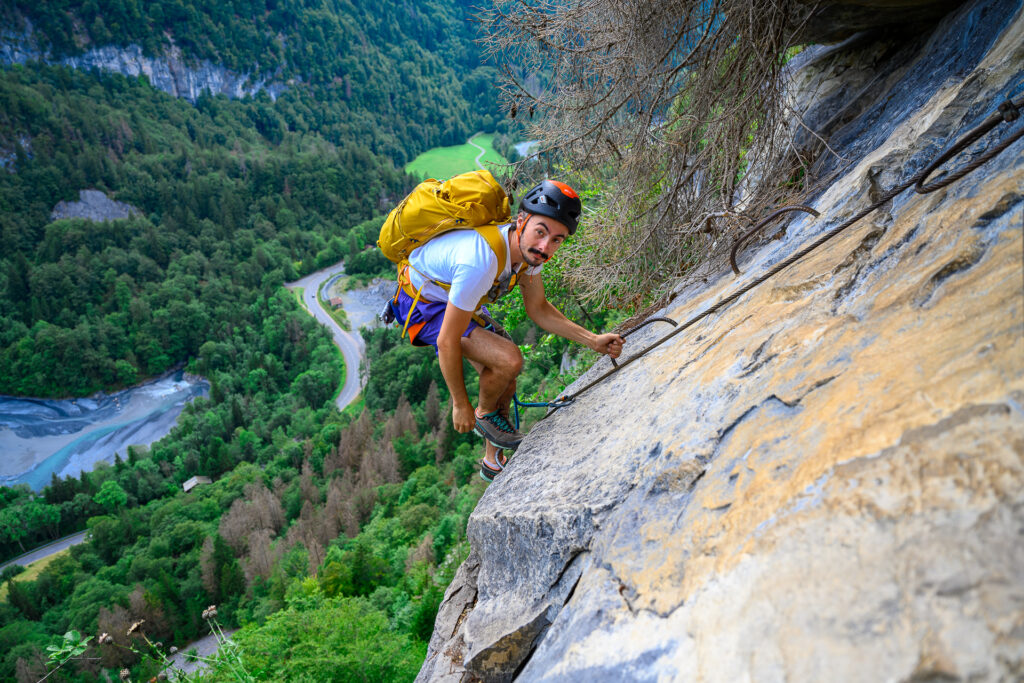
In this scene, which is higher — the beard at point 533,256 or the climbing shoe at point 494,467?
the beard at point 533,256

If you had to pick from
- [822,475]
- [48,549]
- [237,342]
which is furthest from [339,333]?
[822,475]

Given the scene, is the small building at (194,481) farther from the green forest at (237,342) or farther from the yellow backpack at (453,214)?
the yellow backpack at (453,214)

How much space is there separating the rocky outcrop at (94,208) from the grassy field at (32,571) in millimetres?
71454

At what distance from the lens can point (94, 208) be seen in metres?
106

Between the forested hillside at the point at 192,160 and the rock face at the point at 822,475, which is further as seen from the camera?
the forested hillside at the point at 192,160

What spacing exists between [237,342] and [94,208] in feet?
171

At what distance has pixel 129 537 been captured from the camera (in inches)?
2000

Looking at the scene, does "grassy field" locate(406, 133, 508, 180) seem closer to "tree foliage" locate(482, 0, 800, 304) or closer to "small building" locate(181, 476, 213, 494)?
"small building" locate(181, 476, 213, 494)

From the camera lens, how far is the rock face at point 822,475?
4.11 ft

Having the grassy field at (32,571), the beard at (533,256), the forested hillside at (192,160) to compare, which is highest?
the forested hillside at (192,160)

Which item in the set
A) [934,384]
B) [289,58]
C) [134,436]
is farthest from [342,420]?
[289,58]

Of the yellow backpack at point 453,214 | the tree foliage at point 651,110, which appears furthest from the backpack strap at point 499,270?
the tree foliage at point 651,110

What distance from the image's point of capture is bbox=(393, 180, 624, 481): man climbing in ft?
10.2

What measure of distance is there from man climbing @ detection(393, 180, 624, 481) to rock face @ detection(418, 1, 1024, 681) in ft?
1.56
